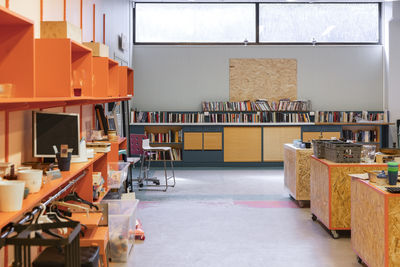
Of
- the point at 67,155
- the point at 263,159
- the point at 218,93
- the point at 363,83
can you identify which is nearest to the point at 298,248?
the point at 67,155

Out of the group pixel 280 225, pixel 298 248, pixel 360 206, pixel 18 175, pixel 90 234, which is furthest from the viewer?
pixel 280 225

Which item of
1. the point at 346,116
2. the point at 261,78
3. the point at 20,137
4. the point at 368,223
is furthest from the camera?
the point at 261,78

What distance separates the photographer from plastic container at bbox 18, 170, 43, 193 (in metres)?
2.50

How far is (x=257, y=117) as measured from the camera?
411 inches

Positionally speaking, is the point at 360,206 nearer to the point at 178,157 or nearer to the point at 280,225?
the point at 280,225

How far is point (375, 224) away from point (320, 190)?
60.6 inches

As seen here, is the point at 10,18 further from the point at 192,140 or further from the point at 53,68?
the point at 192,140

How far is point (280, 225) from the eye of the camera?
17.3ft

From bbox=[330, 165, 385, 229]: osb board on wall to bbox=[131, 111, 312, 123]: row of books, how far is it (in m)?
5.76

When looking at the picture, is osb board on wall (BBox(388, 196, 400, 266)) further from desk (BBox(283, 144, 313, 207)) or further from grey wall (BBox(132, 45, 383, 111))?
grey wall (BBox(132, 45, 383, 111))

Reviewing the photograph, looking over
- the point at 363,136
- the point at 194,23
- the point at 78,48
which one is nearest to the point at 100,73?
the point at 78,48

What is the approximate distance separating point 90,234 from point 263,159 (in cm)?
746

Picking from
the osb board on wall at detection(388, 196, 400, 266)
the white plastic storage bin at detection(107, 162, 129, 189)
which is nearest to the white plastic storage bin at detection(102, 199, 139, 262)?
the white plastic storage bin at detection(107, 162, 129, 189)

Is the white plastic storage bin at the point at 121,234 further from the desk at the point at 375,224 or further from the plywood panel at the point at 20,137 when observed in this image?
the desk at the point at 375,224
